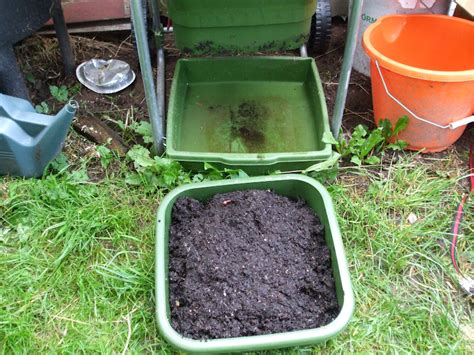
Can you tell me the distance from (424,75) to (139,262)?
98 centimetres

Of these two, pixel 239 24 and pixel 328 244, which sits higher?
pixel 239 24

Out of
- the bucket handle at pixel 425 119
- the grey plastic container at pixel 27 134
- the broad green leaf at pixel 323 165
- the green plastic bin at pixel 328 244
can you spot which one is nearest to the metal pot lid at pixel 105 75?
the grey plastic container at pixel 27 134

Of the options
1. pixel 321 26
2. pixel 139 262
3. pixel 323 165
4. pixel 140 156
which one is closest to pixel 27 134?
pixel 140 156

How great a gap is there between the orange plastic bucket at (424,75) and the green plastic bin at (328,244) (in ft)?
1.46

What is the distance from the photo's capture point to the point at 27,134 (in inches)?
57.4

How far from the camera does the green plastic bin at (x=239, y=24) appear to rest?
1540 millimetres

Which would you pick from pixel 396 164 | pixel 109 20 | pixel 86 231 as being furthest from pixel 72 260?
pixel 109 20

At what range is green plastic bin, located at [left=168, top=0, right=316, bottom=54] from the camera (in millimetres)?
1540

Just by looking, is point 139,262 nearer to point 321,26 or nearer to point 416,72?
point 416,72

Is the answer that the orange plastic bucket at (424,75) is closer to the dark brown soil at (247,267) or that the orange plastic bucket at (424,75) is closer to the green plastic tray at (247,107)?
the green plastic tray at (247,107)

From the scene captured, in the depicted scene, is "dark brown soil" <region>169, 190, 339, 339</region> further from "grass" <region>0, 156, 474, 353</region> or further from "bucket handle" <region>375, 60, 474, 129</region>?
"bucket handle" <region>375, 60, 474, 129</region>

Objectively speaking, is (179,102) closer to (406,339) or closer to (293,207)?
(293,207)

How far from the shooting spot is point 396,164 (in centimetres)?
160

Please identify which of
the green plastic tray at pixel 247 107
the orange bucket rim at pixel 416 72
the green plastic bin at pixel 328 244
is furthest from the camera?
the green plastic tray at pixel 247 107
